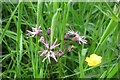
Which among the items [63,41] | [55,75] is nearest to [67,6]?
[63,41]

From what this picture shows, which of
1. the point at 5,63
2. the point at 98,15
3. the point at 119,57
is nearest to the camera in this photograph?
the point at 119,57

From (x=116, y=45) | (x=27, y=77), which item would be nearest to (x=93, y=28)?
(x=116, y=45)

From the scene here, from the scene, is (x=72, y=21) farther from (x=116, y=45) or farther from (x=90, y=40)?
(x=116, y=45)

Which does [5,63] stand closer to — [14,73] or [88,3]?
[14,73]

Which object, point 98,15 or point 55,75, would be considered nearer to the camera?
point 55,75

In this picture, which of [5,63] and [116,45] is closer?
[116,45]

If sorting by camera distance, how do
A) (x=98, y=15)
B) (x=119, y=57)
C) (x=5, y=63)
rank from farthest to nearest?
(x=98, y=15) < (x=5, y=63) < (x=119, y=57)

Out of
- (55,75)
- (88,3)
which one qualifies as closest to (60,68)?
(55,75)

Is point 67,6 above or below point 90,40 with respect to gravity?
above

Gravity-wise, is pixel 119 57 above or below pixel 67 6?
below
